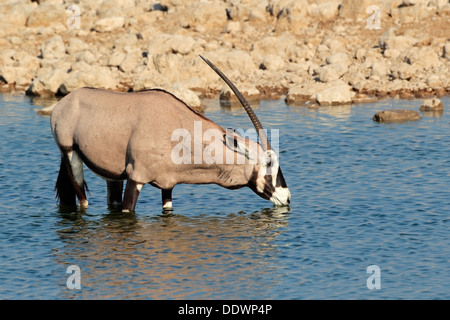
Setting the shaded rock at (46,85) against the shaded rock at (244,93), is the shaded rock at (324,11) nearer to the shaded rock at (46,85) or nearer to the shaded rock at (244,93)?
the shaded rock at (244,93)

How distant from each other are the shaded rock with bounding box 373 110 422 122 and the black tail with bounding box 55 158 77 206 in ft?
37.6

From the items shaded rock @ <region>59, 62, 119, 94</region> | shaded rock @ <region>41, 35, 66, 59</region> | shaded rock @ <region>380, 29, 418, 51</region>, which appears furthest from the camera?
shaded rock @ <region>41, 35, 66, 59</region>

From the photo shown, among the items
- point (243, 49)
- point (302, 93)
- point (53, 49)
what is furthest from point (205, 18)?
point (302, 93)

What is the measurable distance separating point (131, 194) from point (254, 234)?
6.69 feet

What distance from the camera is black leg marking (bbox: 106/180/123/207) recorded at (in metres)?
15.4

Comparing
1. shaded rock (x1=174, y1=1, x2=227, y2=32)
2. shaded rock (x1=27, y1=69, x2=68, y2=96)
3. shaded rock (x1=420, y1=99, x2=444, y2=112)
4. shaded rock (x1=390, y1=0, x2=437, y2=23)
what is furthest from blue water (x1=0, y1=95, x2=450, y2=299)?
shaded rock (x1=174, y1=1, x2=227, y2=32)

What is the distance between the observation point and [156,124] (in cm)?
1384

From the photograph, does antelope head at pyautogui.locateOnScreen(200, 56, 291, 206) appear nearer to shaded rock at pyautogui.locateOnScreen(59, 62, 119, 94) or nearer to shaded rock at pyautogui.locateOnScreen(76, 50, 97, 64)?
shaded rock at pyautogui.locateOnScreen(59, 62, 119, 94)

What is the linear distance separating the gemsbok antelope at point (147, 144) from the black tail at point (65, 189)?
80 centimetres

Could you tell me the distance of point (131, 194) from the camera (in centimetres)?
1410

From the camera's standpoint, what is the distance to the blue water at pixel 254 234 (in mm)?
11383

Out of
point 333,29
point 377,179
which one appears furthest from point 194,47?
point 377,179

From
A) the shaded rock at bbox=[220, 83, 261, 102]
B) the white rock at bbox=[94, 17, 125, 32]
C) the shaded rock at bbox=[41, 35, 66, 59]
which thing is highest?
the white rock at bbox=[94, 17, 125, 32]

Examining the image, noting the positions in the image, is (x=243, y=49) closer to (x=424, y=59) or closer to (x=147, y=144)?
(x=424, y=59)
